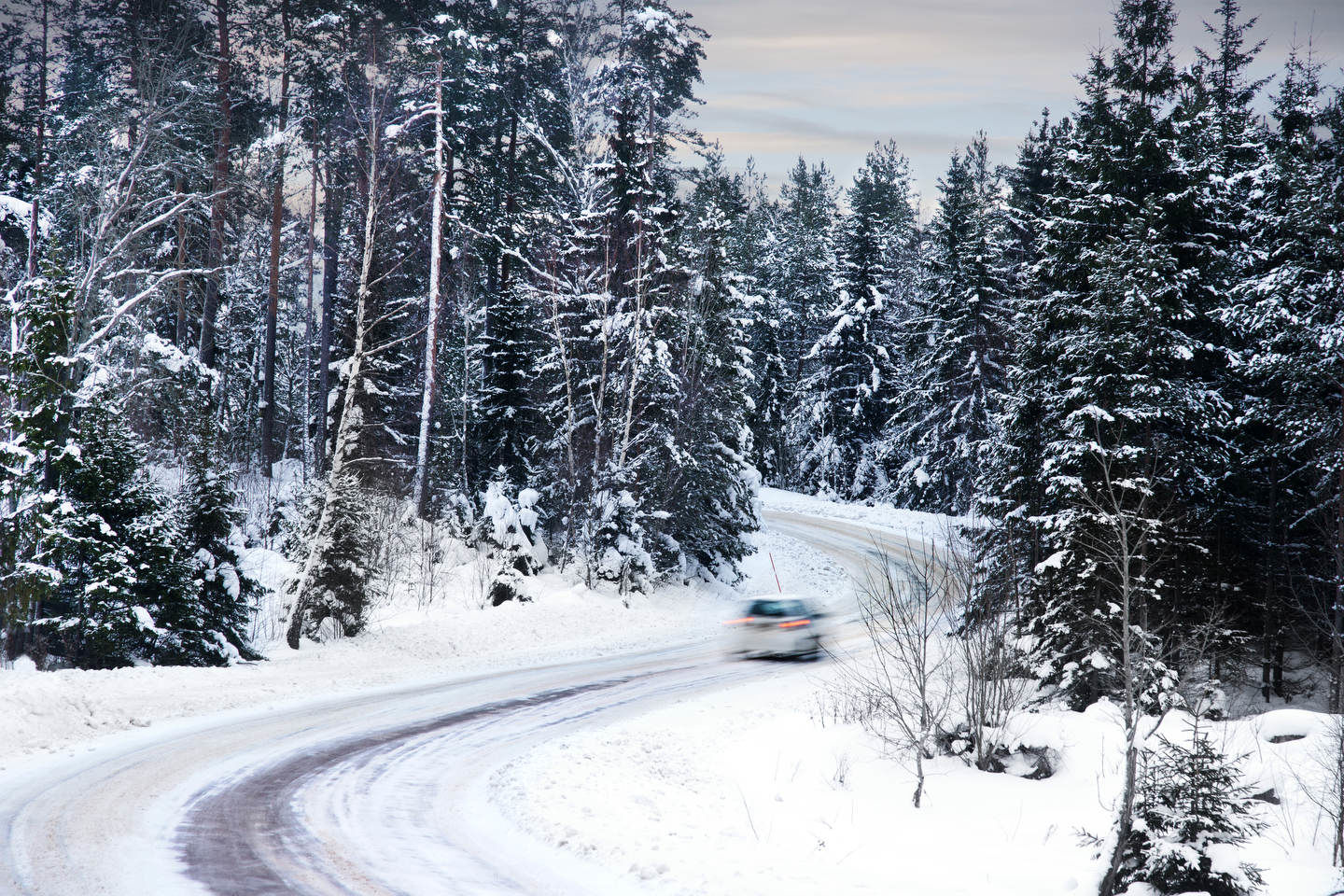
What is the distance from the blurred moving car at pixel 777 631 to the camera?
68.7 ft

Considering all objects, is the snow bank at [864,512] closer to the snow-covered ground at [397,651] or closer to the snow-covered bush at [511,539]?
the snow-covered ground at [397,651]

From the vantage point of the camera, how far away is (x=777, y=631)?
21.0 m

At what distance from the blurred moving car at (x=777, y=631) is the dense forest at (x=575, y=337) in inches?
194

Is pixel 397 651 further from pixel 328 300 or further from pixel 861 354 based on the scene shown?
pixel 861 354

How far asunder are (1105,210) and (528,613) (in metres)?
16.5

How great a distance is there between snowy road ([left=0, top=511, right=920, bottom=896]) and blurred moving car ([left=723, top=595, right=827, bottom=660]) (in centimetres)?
644

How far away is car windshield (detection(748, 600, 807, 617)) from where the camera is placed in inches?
843

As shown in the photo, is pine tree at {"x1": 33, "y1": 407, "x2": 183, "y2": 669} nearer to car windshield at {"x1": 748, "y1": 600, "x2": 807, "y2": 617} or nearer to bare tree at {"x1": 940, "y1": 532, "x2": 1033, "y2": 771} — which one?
car windshield at {"x1": 748, "y1": 600, "x2": 807, "y2": 617}

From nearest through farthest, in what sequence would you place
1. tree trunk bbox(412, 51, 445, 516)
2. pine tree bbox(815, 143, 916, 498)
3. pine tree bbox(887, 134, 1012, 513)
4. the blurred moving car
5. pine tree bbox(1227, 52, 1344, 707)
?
pine tree bbox(1227, 52, 1344, 707) → the blurred moving car → tree trunk bbox(412, 51, 445, 516) → pine tree bbox(887, 134, 1012, 513) → pine tree bbox(815, 143, 916, 498)

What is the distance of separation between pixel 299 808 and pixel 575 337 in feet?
66.6

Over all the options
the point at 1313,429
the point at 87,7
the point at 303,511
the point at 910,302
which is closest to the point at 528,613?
the point at 303,511

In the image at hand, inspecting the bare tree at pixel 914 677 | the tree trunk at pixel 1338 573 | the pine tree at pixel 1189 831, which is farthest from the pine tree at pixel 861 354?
the pine tree at pixel 1189 831

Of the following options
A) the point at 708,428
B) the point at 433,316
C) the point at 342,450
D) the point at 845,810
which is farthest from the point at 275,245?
the point at 845,810

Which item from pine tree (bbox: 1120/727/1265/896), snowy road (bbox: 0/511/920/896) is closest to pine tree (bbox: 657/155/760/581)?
snowy road (bbox: 0/511/920/896)
